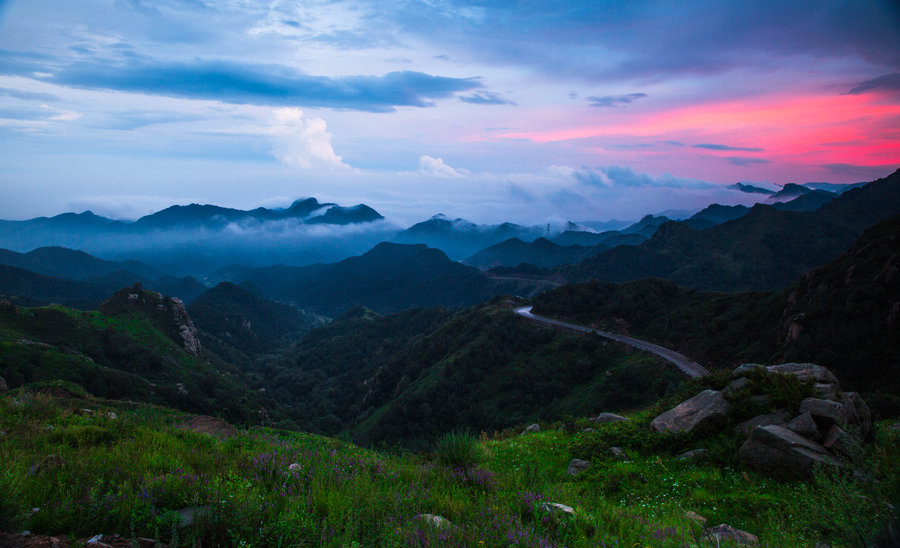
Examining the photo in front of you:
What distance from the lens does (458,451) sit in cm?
673

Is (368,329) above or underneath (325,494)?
underneath

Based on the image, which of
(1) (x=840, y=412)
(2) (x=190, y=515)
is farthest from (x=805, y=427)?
(2) (x=190, y=515)

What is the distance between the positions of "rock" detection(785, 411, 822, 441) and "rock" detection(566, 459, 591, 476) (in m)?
4.17

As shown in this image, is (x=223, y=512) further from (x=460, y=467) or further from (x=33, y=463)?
(x=460, y=467)

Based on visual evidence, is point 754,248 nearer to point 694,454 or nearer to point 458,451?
point 694,454

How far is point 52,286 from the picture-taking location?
529ft

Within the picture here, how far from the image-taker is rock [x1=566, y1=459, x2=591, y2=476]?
30.2 feet

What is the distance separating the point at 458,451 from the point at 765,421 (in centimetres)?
726

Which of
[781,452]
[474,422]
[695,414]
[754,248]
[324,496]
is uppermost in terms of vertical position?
[324,496]

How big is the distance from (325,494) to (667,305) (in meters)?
65.0

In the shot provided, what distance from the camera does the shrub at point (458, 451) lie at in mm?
6625

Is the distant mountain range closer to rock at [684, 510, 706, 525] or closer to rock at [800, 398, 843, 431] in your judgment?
rock at [800, 398, 843, 431]

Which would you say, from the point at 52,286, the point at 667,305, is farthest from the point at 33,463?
the point at 52,286

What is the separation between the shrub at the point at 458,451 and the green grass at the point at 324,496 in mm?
36
